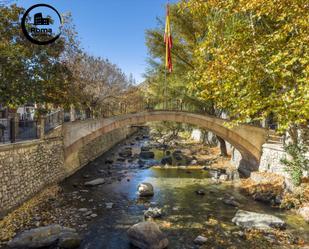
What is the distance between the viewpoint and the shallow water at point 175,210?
8.77 m

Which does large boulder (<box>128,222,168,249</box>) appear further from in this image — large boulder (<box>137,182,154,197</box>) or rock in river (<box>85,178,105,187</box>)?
rock in river (<box>85,178,105,187</box>)

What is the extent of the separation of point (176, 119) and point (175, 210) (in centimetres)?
826

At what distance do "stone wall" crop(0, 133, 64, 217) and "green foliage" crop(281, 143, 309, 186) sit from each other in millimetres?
13079

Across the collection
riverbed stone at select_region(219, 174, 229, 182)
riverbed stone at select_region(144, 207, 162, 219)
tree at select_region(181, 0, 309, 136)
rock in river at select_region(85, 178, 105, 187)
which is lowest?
riverbed stone at select_region(144, 207, 162, 219)

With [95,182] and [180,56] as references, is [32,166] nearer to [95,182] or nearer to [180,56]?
[95,182]

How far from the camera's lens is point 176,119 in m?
18.4

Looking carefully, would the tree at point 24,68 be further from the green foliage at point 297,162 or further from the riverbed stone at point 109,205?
the green foliage at point 297,162

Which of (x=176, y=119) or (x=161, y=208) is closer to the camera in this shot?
(x=161, y=208)

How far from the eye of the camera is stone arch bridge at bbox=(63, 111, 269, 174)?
55.4 ft

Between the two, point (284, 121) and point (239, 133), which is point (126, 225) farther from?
point (239, 133)

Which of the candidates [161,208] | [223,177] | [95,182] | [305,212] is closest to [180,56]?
[223,177]

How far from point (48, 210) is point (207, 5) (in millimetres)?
11388

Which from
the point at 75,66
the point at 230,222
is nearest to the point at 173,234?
the point at 230,222

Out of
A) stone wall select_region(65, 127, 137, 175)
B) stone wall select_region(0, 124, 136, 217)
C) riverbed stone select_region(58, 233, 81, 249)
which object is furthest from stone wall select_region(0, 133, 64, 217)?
riverbed stone select_region(58, 233, 81, 249)
